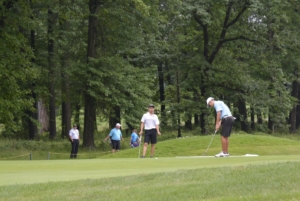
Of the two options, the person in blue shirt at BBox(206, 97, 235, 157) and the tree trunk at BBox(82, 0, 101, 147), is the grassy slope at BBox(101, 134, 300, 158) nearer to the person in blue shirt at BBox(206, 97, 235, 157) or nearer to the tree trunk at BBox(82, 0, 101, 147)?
the tree trunk at BBox(82, 0, 101, 147)

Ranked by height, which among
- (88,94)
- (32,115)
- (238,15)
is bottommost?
(32,115)

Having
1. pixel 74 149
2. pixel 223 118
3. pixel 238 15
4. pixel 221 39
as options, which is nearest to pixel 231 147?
pixel 74 149

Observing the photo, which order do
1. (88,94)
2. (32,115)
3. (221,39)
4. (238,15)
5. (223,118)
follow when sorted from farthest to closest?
(221,39) → (238,15) → (32,115) → (88,94) → (223,118)

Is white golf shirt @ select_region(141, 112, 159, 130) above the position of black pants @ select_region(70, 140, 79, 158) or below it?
above

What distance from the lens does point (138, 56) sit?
4844 centimetres

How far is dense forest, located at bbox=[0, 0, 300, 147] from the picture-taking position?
3309 centimetres

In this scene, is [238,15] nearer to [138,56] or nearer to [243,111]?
[243,111]

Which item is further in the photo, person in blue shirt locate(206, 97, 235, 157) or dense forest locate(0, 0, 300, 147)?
dense forest locate(0, 0, 300, 147)

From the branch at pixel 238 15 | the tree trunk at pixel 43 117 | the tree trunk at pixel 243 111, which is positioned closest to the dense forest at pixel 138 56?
the branch at pixel 238 15

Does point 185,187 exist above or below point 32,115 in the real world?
below

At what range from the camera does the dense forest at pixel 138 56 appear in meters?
33.1

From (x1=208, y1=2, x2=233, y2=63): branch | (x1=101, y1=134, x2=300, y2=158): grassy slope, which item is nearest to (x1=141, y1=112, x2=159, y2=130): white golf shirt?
(x1=101, y1=134, x2=300, y2=158): grassy slope

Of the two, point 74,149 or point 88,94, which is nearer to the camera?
point 74,149

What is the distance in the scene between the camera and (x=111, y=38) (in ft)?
123
